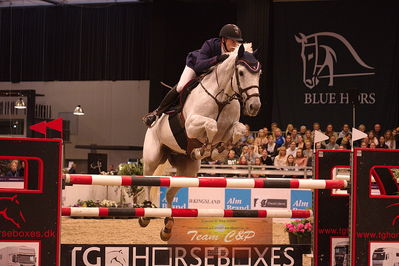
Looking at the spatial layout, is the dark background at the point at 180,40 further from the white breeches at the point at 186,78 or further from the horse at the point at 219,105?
the horse at the point at 219,105

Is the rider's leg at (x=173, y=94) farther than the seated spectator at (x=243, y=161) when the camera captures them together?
No

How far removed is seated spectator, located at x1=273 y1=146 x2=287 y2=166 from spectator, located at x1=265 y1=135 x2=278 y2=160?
474 millimetres

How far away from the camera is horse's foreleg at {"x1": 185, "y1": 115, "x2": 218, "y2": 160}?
444 cm

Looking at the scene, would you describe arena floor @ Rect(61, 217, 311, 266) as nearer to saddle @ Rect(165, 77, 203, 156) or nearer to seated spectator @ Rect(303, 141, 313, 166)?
seated spectator @ Rect(303, 141, 313, 166)

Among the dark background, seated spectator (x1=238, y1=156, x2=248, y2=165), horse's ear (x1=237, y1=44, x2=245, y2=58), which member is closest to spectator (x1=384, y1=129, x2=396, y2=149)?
seated spectator (x1=238, y1=156, x2=248, y2=165)

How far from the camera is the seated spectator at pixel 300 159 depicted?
9807 mm

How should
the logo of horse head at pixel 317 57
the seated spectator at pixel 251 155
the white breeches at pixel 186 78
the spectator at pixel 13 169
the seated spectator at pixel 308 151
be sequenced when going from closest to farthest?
1. the white breeches at pixel 186 78
2. the seated spectator at pixel 308 151
3. the seated spectator at pixel 251 155
4. the spectator at pixel 13 169
5. the logo of horse head at pixel 317 57

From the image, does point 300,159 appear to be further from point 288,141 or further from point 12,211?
point 12,211

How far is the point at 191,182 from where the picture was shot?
3.27 meters

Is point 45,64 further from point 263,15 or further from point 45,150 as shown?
point 45,150

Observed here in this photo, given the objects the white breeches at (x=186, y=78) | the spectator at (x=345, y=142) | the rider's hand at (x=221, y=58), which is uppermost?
the rider's hand at (x=221, y=58)

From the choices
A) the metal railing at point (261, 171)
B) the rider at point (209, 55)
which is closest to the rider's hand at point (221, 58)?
the rider at point (209, 55)

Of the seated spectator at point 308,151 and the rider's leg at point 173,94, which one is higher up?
the rider's leg at point 173,94

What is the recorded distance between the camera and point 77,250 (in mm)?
3258
